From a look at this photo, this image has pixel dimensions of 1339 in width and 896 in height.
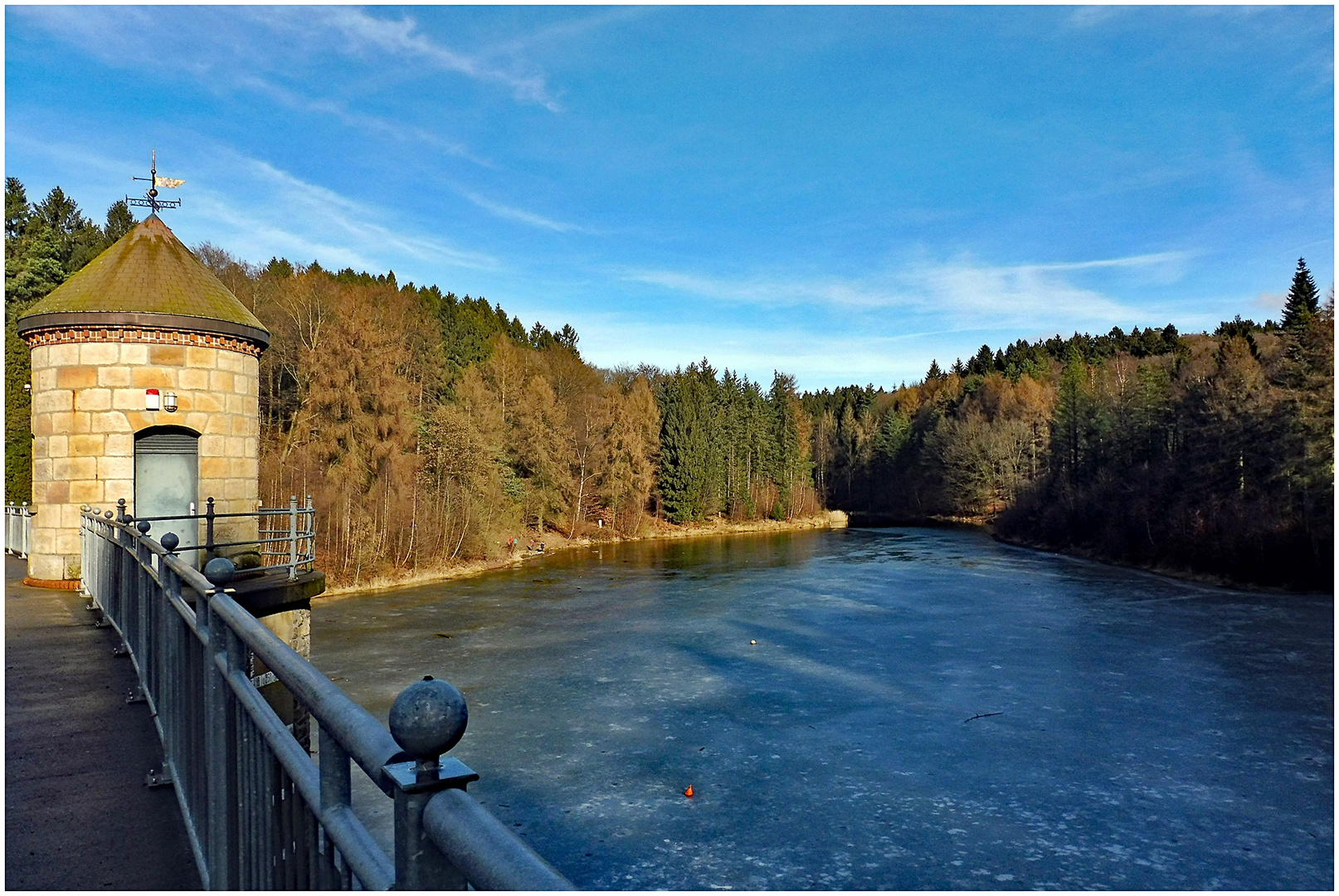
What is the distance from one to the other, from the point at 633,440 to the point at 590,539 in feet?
23.8

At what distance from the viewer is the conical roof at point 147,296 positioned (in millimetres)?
11516

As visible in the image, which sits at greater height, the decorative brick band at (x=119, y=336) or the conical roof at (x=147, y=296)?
the conical roof at (x=147, y=296)

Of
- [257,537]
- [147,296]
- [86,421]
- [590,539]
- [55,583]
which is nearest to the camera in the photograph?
[55,583]

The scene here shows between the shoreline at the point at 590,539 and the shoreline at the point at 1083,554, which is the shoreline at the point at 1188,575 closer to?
the shoreline at the point at 1083,554

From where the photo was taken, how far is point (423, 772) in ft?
4.09

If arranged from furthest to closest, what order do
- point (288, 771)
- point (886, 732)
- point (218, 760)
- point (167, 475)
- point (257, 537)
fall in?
1. point (257, 537)
2. point (886, 732)
3. point (167, 475)
4. point (218, 760)
5. point (288, 771)

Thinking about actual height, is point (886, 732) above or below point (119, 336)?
below

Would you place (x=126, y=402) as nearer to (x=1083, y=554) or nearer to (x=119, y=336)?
(x=119, y=336)

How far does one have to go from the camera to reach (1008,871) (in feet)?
26.7

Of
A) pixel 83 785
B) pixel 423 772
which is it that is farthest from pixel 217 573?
pixel 423 772

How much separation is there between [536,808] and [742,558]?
29.9 m

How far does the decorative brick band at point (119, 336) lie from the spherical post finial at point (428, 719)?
12.3 meters

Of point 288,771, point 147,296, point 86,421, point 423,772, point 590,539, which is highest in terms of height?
point 147,296

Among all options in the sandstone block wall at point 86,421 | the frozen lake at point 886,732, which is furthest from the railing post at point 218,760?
the sandstone block wall at point 86,421
